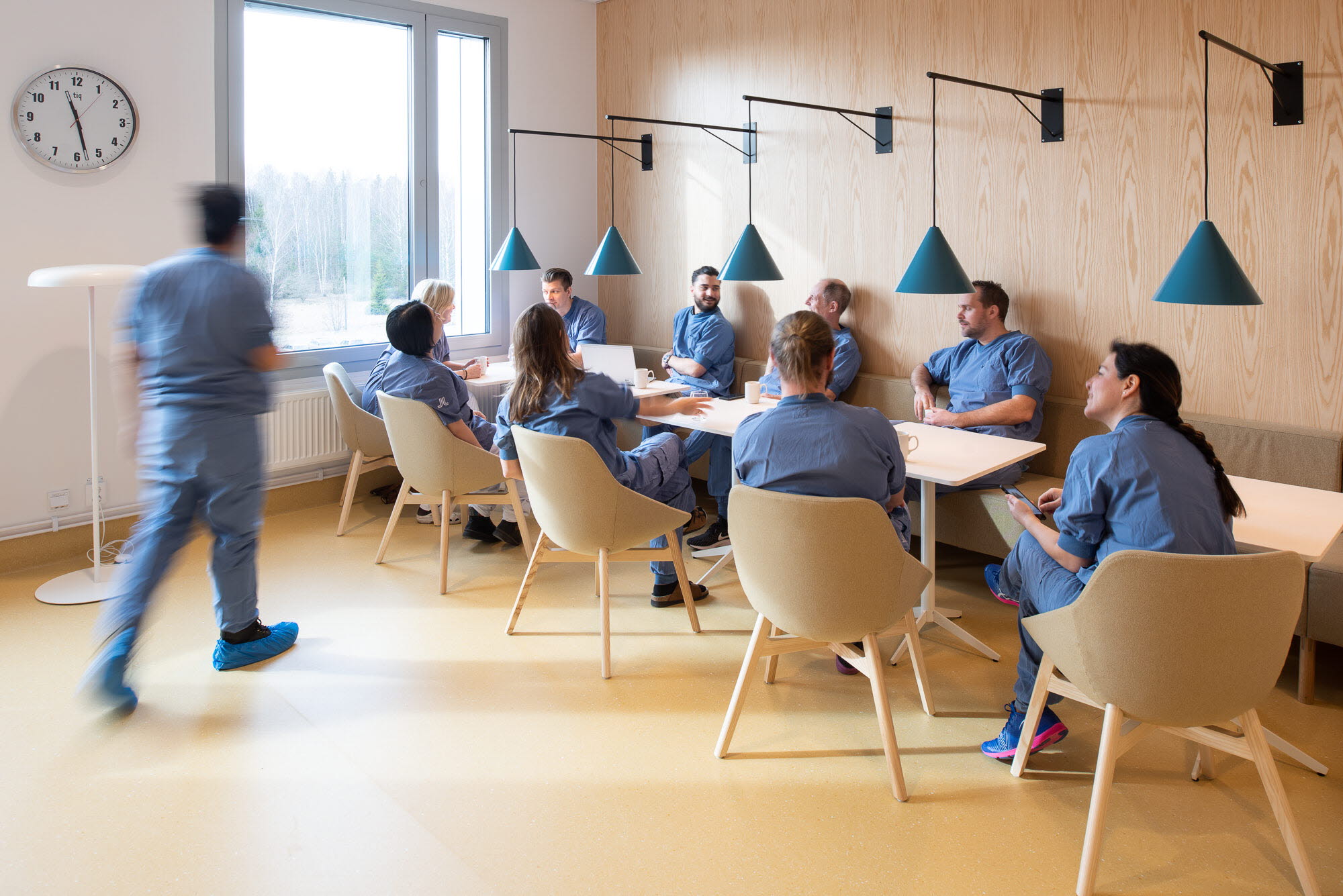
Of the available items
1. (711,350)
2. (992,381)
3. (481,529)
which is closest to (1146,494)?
(992,381)

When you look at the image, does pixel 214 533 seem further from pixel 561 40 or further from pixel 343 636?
pixel 561 40

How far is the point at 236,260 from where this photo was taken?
3193mm

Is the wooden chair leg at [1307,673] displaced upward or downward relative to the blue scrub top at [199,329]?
downward

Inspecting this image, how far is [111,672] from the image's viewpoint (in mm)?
2975

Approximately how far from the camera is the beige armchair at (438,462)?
3986 millimetres

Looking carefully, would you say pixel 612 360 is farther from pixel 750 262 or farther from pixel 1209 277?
pixel 1209 277

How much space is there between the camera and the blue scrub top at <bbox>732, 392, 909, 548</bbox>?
2678mm

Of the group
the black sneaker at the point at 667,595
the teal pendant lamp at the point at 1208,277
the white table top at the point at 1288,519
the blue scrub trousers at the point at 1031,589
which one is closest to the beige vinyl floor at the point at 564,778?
the black sneaker at the point at 667,595

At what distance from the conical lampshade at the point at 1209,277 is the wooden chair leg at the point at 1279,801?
155 cm

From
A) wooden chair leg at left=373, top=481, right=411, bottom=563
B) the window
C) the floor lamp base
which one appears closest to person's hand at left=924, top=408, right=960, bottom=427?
wooden chair leg at left=373, top=481, right=411, bottom=563

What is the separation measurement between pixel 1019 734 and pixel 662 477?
1.57 meters

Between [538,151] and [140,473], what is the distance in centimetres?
374

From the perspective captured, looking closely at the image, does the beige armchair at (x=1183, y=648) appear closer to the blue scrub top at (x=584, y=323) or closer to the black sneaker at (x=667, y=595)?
the black sneaker at (x=667, y=595)

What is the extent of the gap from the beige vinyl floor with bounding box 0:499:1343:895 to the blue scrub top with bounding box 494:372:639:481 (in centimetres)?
78
